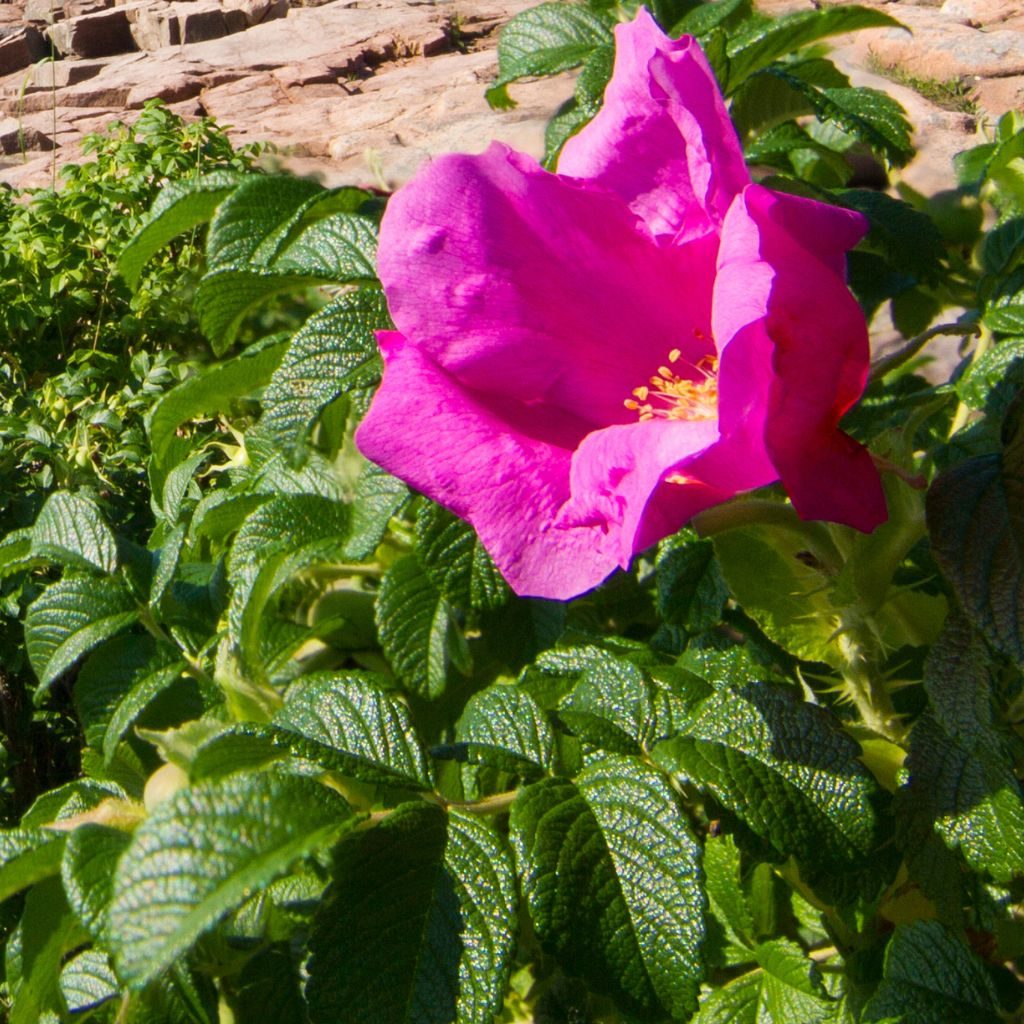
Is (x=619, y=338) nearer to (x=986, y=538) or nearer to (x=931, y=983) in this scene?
(x=986, y=538)

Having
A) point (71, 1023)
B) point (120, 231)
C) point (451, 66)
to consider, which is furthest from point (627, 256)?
point (451, 66)

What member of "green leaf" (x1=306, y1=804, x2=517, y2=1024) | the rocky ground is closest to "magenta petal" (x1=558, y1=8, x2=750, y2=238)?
"green leaf" (x1=306, y1=804, x2=517, y2=1024)

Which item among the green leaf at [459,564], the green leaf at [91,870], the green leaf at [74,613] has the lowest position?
the green leaf at [74,613]

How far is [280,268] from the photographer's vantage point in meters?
0.88

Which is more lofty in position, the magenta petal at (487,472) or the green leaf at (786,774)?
the magenta petal at (487,472)

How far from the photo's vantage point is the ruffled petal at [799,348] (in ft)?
1.88

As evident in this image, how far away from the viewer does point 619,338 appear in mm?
730

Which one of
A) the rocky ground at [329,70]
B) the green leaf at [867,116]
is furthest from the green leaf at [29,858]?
the rocky ground at [329,70]

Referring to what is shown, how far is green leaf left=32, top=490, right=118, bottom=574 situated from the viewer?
1.08 meters

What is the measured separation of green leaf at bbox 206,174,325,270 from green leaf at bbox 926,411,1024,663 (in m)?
0.51

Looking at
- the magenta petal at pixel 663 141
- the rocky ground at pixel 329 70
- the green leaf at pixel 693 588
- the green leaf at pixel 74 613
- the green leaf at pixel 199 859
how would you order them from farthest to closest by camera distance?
the rocky ground at pixel 329 70, the green leaf at pixel 74 613, the green leaf at pixel 693 588, the magenta petal at pixel 663 141, the green leaf at pixel 199 859

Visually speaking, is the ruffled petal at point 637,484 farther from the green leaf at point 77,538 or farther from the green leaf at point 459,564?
the green leaf at point 77,538

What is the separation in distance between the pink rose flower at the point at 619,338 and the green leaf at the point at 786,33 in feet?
0.87

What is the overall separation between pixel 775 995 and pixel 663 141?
566 millimetres
